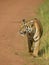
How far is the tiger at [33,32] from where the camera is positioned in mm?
5895

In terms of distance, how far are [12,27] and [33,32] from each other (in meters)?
2.09

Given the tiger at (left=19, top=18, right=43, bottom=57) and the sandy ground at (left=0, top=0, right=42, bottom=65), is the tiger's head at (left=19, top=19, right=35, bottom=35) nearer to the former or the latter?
the tiger at (left=19, top=18, right=43, bottom=57)

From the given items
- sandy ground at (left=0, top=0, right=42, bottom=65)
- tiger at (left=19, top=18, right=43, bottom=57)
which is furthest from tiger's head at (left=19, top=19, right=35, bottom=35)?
sandy ground at (left=0, top=0, right=42, bottom=65)

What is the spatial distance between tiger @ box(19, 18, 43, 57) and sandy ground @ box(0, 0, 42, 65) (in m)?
0.32

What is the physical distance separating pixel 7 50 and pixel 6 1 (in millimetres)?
5047

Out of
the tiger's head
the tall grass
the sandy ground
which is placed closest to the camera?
the tiger's head

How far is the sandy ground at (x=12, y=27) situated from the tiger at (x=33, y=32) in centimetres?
32

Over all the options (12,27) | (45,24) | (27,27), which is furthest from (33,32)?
(12,27)

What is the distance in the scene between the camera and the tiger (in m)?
5.89

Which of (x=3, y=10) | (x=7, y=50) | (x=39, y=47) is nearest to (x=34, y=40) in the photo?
(x=39, y=47)

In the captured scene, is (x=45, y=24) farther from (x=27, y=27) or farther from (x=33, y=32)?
(x=27, y=27)

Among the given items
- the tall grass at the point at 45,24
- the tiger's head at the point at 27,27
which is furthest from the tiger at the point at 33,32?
the tall grass at the point at 45,24

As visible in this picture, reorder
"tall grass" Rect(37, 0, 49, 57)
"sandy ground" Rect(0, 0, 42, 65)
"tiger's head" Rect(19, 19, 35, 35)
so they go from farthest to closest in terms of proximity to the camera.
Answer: "tall grass" Rect(37, 0, 49, 57), "sandy ground" Rect(0, 0, 42, 65), "tiger's head" Rect(19, 19, 35, 35)

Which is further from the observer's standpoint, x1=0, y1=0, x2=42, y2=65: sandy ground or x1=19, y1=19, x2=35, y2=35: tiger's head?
x1=0, y1=0, x2=42, y2=65: sandy ground
